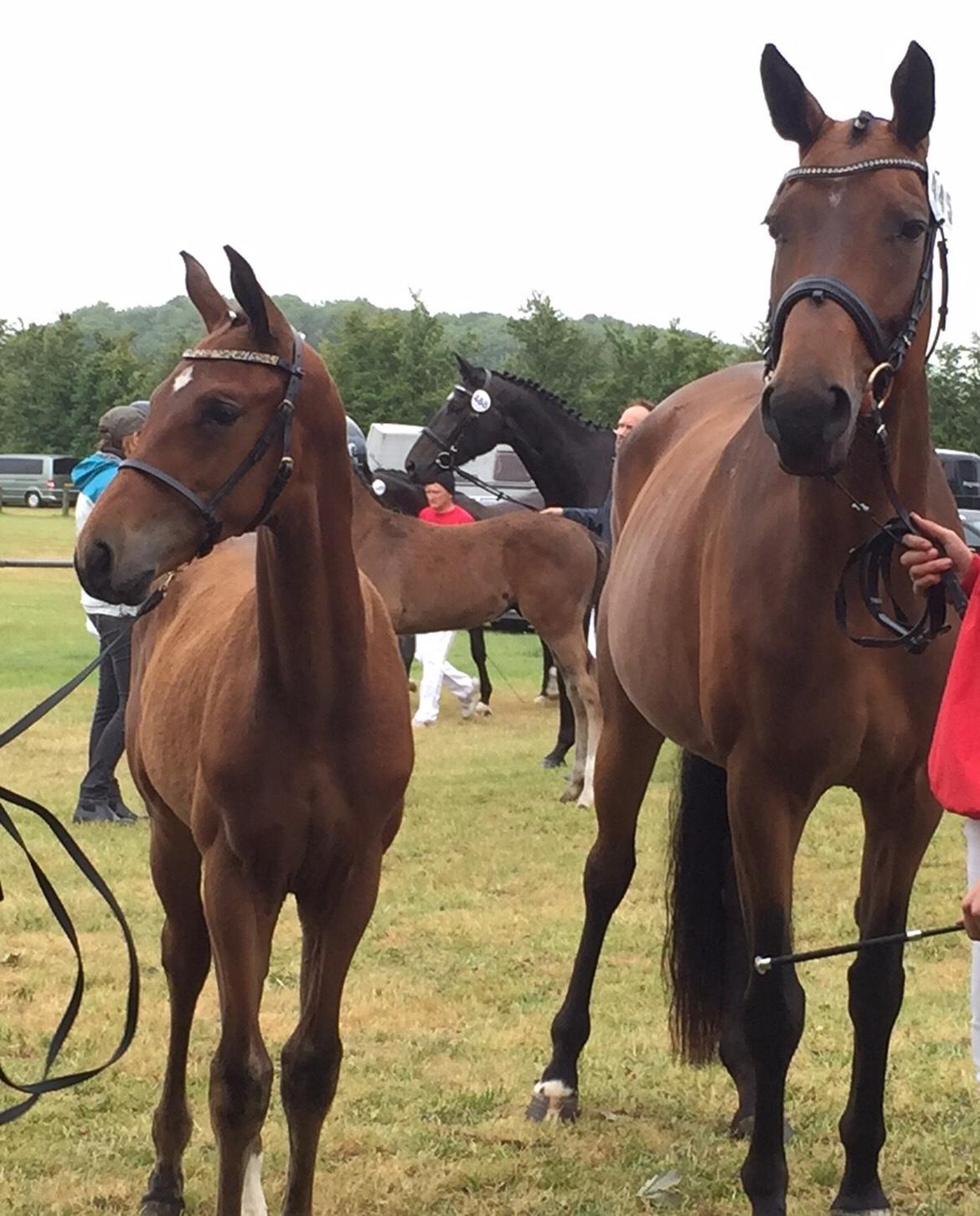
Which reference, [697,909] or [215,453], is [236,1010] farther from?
[697,909]

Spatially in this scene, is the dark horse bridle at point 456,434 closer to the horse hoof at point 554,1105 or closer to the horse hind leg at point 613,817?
the horse hind leg at point 613,817

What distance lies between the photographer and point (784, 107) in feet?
12.1

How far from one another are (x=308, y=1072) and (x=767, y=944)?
113cm

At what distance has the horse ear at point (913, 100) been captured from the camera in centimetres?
349

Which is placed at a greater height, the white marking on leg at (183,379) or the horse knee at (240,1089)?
the white marking on leg at (183,379)

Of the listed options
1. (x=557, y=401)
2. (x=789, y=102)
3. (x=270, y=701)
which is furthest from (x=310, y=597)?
(x=557, y=401)

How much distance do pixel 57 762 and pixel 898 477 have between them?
8341 mm

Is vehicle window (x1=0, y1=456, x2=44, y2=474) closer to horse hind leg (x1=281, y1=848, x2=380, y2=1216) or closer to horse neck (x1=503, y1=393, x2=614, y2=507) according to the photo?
horse neck (x1=503, y1=393, x2=614, y2=507)

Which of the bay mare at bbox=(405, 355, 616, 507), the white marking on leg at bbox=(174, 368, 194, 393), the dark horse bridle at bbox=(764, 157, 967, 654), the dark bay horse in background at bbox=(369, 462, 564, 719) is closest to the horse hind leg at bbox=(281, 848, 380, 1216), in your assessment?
the white marking on leg at bbox=(174, 368, 194, 393)

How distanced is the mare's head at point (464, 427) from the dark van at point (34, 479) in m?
41.7

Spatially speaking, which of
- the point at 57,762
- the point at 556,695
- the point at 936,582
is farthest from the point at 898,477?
the point at 556,695

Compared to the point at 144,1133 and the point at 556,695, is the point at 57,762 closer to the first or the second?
the point at 556,695

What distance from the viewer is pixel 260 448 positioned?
340cm

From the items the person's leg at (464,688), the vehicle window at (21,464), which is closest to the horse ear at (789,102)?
the person's leg at (464,688)
